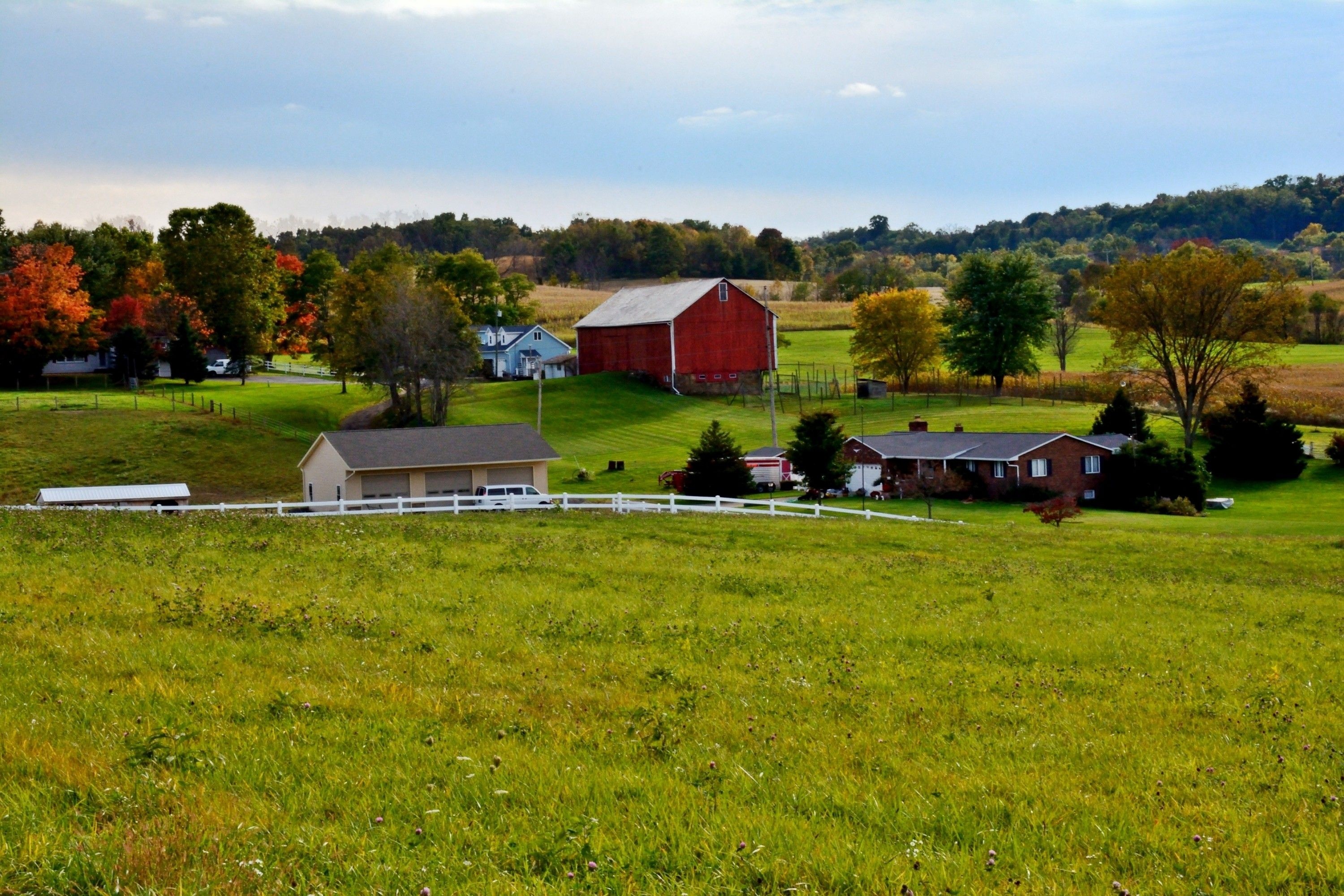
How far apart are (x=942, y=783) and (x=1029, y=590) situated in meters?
12.8

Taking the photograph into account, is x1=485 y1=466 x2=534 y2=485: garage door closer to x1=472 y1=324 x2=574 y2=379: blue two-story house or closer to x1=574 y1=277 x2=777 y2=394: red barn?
x1=574 y1=277 x2=777 y2=394: red barn

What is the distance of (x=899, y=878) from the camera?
6.61 metres

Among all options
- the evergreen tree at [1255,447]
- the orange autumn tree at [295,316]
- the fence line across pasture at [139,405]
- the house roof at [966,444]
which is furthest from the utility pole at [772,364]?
the orange autumn tree at [295,316]

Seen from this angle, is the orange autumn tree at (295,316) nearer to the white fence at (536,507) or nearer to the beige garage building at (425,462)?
the beige garage building at (425,462)

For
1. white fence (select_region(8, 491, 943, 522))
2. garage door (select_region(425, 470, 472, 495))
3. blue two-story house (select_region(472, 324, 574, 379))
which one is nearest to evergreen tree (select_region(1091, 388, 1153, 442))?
white fence (select_region(8, 491, 943, 522))

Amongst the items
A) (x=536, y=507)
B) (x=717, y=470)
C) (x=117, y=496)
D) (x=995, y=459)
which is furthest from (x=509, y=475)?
(x=995, y=459)

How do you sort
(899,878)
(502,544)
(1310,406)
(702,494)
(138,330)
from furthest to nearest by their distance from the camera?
(138,330) < (1310,406) < (702,494) < (502,544) < (899,878)

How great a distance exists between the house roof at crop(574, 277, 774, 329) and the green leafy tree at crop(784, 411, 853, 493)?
40288 millimetres

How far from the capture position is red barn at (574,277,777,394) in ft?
307

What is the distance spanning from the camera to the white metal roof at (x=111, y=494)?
44.4 meters

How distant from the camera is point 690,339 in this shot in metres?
94.0

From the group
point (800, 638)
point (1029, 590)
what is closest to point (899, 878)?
point (800, 638)

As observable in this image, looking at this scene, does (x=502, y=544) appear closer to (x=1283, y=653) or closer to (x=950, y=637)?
(x=950, y=637)

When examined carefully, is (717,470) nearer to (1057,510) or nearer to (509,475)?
(509,475)
